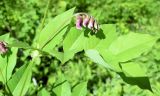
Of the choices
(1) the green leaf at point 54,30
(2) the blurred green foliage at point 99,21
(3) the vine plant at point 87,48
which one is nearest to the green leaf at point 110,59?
(3) the vine plant at point 87,48

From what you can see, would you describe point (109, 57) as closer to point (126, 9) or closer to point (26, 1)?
point (26, 1)

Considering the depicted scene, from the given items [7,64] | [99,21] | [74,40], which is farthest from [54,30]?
[99,21]

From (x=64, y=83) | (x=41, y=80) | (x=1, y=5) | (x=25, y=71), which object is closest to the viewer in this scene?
(x=25, y=71)

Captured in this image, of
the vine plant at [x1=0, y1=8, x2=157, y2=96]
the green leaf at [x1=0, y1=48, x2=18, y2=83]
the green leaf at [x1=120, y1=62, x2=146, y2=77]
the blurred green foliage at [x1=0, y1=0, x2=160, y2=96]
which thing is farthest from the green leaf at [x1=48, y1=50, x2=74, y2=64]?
the blurred green foliage at [x1=0, y1=0, x2=160, y2=96]

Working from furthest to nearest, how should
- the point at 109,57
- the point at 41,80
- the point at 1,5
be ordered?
the point at 1,5, the point at 41,80, the point at 109,57

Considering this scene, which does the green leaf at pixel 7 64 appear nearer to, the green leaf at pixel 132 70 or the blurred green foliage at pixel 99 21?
the green leaf at pixel 132 70

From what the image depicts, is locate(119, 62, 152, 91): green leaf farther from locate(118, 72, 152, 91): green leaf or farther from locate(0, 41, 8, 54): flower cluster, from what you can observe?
locate(0, 41, 8, 54): flower cluster

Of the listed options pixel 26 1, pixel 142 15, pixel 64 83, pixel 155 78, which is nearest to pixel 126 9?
pixel 142 15
